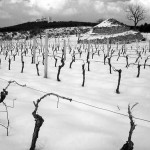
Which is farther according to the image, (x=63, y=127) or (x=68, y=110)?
(x=68, y=110)

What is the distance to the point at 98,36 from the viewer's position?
73.8 feet

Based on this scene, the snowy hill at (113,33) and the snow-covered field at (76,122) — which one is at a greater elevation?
the snowy hill at (113,33)

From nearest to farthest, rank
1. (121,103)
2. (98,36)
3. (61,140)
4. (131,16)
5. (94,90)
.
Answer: (61,140), (121,103), (94,90), (98,36), (131,16)

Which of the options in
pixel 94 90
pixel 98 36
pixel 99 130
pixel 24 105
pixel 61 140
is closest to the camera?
pixel 61 140

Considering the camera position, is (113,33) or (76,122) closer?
(76,122)

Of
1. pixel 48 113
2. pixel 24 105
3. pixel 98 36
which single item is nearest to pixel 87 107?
pixel 48 113

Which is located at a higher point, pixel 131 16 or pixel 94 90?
pixel 131 16

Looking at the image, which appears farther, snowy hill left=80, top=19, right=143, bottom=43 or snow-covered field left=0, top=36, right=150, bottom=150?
snowy hill left=80, top=19, right=143, bottom=43

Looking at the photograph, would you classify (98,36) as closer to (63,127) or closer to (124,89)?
(124,89)

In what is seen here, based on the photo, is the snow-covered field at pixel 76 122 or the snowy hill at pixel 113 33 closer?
the snow-covered field at pixel 76 122

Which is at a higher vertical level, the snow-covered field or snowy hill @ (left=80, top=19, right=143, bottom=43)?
snowy hill @ (left=80, top=19, right=143, bottom=43)

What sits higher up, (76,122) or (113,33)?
(113,33)

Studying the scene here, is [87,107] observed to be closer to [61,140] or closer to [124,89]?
[61,140]

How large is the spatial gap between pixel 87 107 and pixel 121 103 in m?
0.67
